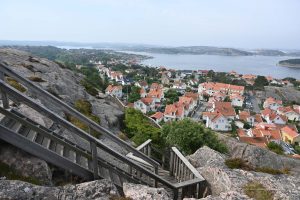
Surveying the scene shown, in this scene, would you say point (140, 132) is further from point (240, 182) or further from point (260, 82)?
point (260, 82)

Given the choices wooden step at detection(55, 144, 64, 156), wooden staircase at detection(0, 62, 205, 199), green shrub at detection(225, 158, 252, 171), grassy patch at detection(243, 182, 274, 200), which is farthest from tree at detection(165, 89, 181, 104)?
wooden step at detection(55, 144, 64, 156)

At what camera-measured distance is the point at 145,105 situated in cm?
7088

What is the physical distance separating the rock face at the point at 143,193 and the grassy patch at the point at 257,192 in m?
1.88

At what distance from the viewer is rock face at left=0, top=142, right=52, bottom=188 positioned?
5.58 metres

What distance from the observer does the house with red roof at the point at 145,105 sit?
7044cm

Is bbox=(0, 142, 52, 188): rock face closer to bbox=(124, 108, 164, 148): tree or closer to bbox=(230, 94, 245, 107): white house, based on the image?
bbox=(124, 108, 164, 148): tree

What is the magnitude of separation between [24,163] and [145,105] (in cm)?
6526

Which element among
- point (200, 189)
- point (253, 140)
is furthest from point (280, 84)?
point (200, 189)

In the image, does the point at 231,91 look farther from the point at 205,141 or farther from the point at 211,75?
the point at 205,141

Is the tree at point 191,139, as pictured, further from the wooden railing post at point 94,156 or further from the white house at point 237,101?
the white house at point 237,101

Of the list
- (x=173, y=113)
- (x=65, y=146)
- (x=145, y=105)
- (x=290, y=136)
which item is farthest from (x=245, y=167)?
(x=145, y=105)

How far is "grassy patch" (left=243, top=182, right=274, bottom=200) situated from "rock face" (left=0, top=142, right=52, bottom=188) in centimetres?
406

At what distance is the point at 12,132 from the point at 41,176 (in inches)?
38.4

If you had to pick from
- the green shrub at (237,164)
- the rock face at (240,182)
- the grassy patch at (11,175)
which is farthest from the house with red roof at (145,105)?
the grassy patch at (11,175)
